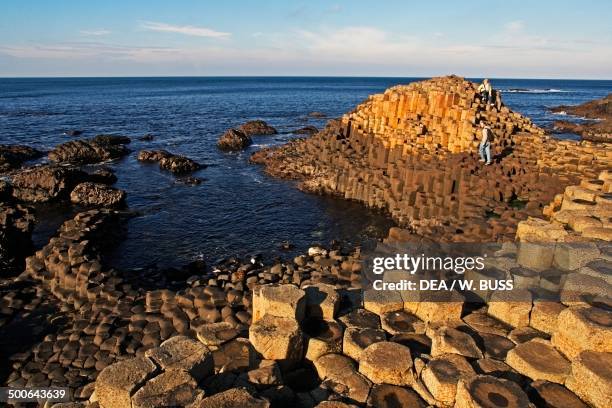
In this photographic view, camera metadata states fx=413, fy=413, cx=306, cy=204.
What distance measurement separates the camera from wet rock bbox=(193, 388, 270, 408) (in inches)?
175

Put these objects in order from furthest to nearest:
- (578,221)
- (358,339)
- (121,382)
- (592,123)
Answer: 1. (592,123)
2. (578,221)
3. (358,339)
4. (121,382)

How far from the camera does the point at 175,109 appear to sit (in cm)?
6925

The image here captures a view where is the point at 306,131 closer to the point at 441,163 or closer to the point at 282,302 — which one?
the point at 441,163

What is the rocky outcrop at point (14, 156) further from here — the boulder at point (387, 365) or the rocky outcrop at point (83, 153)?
the boulder at point (387, 365)

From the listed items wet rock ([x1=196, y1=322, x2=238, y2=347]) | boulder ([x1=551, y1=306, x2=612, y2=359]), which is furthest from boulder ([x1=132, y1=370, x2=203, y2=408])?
boulder ([x1=551, y1=306, x2=612, y2=359])

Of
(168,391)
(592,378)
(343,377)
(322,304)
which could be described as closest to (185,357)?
(168,391)

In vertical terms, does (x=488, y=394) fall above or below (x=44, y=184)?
above

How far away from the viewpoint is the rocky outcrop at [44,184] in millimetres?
21219

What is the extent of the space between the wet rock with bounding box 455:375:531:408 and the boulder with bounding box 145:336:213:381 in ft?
10.4

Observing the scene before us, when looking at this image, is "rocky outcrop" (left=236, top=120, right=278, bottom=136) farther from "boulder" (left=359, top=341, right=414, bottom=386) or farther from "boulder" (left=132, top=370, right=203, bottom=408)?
"boulder" (left=132, top=370, right=203, bottom=408)

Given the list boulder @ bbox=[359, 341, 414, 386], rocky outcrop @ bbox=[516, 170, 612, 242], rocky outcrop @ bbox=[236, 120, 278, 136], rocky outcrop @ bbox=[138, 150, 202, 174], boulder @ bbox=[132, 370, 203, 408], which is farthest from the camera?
rocky outcrop @ bbox=[236, 120, 278, 136]

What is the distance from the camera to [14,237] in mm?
15289

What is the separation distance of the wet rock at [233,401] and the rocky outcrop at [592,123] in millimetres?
39096

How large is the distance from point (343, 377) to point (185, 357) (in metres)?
2.14
